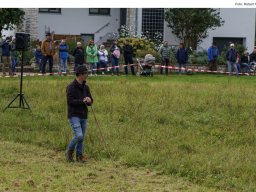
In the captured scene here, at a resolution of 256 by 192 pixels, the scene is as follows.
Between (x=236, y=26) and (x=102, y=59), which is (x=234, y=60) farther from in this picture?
(x=236, y=26)

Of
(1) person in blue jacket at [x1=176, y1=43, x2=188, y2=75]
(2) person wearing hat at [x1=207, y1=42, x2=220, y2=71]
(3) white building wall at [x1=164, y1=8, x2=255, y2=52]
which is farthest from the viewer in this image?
(3) white building wall at [x1=164, y1=8, x2=255, y2=52]

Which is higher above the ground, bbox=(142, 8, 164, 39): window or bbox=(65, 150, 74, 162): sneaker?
bbox=(142, 8, 164, 39): window

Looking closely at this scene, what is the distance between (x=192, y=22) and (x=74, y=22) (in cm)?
785

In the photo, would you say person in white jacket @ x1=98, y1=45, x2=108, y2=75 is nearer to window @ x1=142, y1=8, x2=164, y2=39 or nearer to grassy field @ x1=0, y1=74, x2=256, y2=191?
grassy field @ x1=0, y1=74, x2=256, y2=191

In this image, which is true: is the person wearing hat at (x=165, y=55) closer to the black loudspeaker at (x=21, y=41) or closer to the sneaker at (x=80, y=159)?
the black loudspeaker at (x=21, y=41)

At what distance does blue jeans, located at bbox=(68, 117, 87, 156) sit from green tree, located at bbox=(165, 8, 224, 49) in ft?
85.8

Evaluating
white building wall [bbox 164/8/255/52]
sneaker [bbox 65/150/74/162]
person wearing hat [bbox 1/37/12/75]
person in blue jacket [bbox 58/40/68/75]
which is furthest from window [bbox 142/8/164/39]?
sneaker [bbox 65/150/74/162]

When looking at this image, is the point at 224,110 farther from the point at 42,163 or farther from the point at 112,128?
the point at 42,163

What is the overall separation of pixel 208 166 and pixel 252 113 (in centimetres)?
605

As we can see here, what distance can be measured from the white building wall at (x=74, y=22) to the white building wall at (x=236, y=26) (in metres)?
6.57

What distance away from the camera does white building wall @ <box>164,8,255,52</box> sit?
4031 cm

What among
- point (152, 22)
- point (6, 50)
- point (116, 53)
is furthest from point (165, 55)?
point (152, 22)

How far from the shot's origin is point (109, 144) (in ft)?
40.9

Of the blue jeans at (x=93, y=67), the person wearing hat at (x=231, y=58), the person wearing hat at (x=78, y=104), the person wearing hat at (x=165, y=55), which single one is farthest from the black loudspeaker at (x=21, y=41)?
the person wearing hat at (x=231, y=58)
